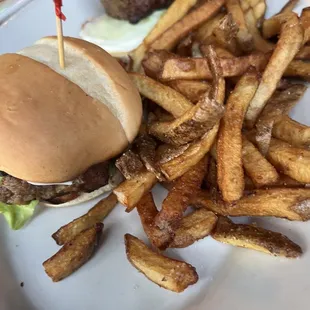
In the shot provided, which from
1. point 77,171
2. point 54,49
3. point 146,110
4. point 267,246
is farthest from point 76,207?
point 267,246

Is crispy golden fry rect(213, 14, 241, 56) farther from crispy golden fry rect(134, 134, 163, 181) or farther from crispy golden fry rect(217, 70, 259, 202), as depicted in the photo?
crispy golden fry rect(134, 134, 163, 181)

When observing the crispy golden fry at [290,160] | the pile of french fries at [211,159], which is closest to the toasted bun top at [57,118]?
the pile of french fries at [211,159]

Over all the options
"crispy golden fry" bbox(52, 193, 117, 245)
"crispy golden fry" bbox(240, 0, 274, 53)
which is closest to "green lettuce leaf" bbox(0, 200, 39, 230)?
"crispy golden fry" bbox(52, 193, 117, 245)

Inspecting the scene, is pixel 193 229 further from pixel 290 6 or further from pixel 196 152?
pixel 290 6

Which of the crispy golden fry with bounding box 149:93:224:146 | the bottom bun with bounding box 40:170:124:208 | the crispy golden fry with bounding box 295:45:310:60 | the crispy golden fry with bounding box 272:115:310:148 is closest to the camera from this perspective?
the crispy golden fry with bounding box 149:93:224:146

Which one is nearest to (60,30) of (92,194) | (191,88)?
(191,88)

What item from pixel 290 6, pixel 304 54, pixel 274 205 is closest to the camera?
pixel 274 205
